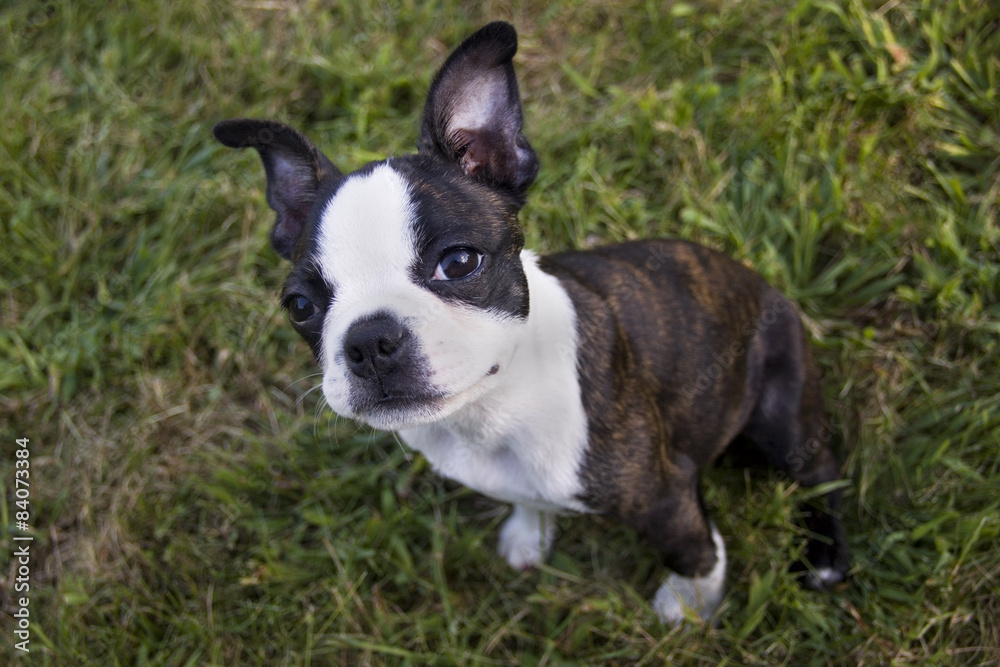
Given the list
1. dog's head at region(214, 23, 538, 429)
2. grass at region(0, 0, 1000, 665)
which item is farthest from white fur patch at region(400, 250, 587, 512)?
grass at region(0, 0, 1000, 665)

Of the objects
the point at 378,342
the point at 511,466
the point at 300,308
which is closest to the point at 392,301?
the point at 378,342

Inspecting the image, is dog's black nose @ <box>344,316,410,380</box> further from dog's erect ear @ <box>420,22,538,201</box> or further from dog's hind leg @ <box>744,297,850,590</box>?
dog's hind leg @ <box>744,297,850,590</box>

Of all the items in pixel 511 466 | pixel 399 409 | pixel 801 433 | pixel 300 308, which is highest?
pixel 300 308

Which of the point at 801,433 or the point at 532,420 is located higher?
the point at 532,420

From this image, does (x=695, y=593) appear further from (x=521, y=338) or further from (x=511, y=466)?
(x=521, y=338)

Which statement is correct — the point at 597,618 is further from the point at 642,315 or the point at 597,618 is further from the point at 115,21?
the point at 115,21

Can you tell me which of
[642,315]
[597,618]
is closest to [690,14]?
[642,315]

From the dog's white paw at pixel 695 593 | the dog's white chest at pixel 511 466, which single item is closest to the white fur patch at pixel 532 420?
the dog's white chest at pixel 511 466
